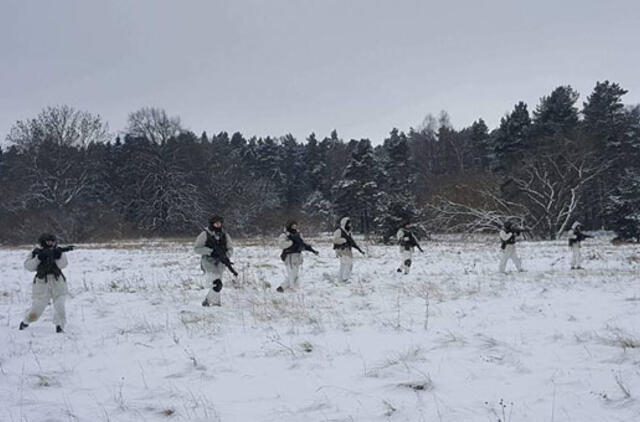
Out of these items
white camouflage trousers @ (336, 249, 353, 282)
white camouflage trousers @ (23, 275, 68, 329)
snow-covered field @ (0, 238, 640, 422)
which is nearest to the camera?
Answer: snow-covered field @ (0, 238, 640, 422)

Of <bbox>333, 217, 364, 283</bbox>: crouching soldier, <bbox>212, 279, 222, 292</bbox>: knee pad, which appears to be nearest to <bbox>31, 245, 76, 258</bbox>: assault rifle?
<bbox>212, 279, 222, 292</bbox>: knee pad

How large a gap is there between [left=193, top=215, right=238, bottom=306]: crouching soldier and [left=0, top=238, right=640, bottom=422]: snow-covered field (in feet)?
1.25

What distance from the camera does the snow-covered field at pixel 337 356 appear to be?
4355mm

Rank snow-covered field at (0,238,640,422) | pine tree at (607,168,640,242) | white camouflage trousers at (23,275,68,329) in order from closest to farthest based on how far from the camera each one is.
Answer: snow-covered field at (0,238,640,422), white camouflage trousers at (23,275,68,329), pine tree at (607,168,640,242)

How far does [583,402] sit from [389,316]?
399 cm

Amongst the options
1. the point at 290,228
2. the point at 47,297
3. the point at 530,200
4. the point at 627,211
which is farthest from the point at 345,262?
the point at 627,211

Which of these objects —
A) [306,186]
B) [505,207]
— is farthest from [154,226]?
[505,207]

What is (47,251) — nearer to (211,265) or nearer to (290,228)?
(211,265)

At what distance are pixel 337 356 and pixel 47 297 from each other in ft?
18.4

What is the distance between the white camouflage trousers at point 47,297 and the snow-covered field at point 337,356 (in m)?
0.27

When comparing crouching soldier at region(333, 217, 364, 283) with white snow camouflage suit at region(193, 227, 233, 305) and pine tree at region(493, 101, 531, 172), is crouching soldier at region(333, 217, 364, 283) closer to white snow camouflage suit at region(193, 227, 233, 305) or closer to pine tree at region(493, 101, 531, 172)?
white snow camouflage suit at region(193, 227, 233, 305)

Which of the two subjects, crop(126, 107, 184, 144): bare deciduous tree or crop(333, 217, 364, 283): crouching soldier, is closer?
crop(333, 217, 364, 283): crouching soldier

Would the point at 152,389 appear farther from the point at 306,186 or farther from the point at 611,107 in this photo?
the point at 306,186

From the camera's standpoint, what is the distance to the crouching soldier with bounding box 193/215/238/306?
375 inches
